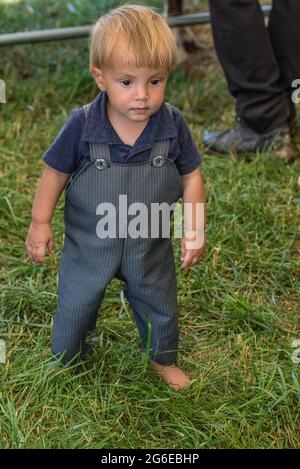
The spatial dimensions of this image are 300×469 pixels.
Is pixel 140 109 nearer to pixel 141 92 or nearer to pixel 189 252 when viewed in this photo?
pixel 141 92

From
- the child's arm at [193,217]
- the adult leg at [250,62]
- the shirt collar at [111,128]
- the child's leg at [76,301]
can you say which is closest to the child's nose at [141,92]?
the shirt collar at [111,128]

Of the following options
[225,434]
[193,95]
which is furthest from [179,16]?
[225,434]

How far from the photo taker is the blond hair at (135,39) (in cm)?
188

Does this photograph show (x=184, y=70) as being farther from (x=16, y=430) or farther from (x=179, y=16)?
(x=16, y=430)

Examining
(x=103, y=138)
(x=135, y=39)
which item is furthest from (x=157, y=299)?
(x=135, y=39)

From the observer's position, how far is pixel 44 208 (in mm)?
2080

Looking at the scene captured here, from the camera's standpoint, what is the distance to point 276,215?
3.06 metres

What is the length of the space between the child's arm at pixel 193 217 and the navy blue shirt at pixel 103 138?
8 centimetres

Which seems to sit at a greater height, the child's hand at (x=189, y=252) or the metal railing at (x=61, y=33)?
the metal railing at (x=61, y=33)

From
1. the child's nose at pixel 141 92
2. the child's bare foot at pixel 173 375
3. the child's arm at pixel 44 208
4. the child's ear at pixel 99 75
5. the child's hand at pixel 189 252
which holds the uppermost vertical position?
the child's ear at pixel 99 75

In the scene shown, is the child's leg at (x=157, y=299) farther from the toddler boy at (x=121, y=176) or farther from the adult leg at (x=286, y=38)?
the adult leg at (x=286, y=38)

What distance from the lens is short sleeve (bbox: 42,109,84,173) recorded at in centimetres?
200

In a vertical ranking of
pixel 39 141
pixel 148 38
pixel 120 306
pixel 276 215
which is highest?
pixel 148 38

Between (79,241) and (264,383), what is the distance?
59 cm
